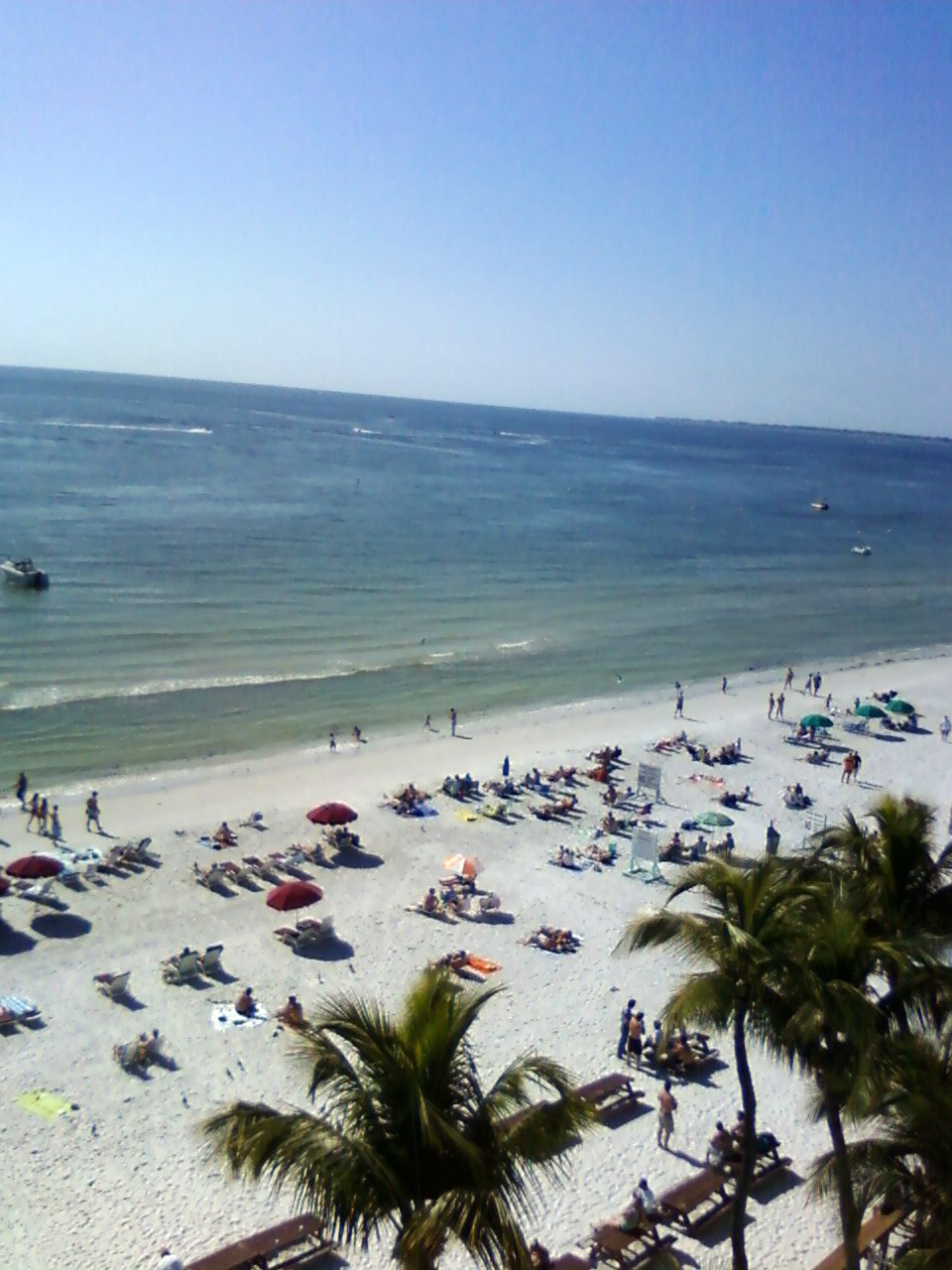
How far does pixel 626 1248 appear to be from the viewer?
40.5 ft

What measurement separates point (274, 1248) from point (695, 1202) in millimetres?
4936

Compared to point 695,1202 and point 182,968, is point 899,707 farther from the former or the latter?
point 695,1202

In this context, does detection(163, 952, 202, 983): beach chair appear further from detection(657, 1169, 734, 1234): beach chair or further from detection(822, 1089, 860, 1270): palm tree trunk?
detection(822, 1089, 860, 1270): palm tree trunk

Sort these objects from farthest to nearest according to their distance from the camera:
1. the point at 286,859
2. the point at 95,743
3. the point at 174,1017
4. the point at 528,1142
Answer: the point at 95,743 → the point at 286,859 → the point at 174,1017 → the point at 528,1142

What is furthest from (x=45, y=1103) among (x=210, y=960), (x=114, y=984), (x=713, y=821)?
(x=713, y=821)

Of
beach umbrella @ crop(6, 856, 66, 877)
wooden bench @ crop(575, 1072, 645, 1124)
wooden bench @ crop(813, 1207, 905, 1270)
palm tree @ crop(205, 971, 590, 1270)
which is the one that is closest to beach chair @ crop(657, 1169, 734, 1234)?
wooden bench @ crop(813, 1207, 905, 1270)

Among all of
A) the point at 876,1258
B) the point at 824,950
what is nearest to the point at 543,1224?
the point at 876,1258

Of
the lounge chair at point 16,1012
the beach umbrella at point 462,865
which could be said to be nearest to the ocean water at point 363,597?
the beach umbrella at point 462,865

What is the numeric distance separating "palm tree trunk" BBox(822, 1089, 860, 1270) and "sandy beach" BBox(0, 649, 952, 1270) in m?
3.18

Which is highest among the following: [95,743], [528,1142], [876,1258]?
[528,1142]

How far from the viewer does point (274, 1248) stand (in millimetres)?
12211

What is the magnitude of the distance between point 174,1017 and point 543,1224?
7529 millimetres

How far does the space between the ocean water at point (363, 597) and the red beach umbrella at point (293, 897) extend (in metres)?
13.3

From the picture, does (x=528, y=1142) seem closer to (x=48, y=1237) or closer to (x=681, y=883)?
(x=681, y=883)
